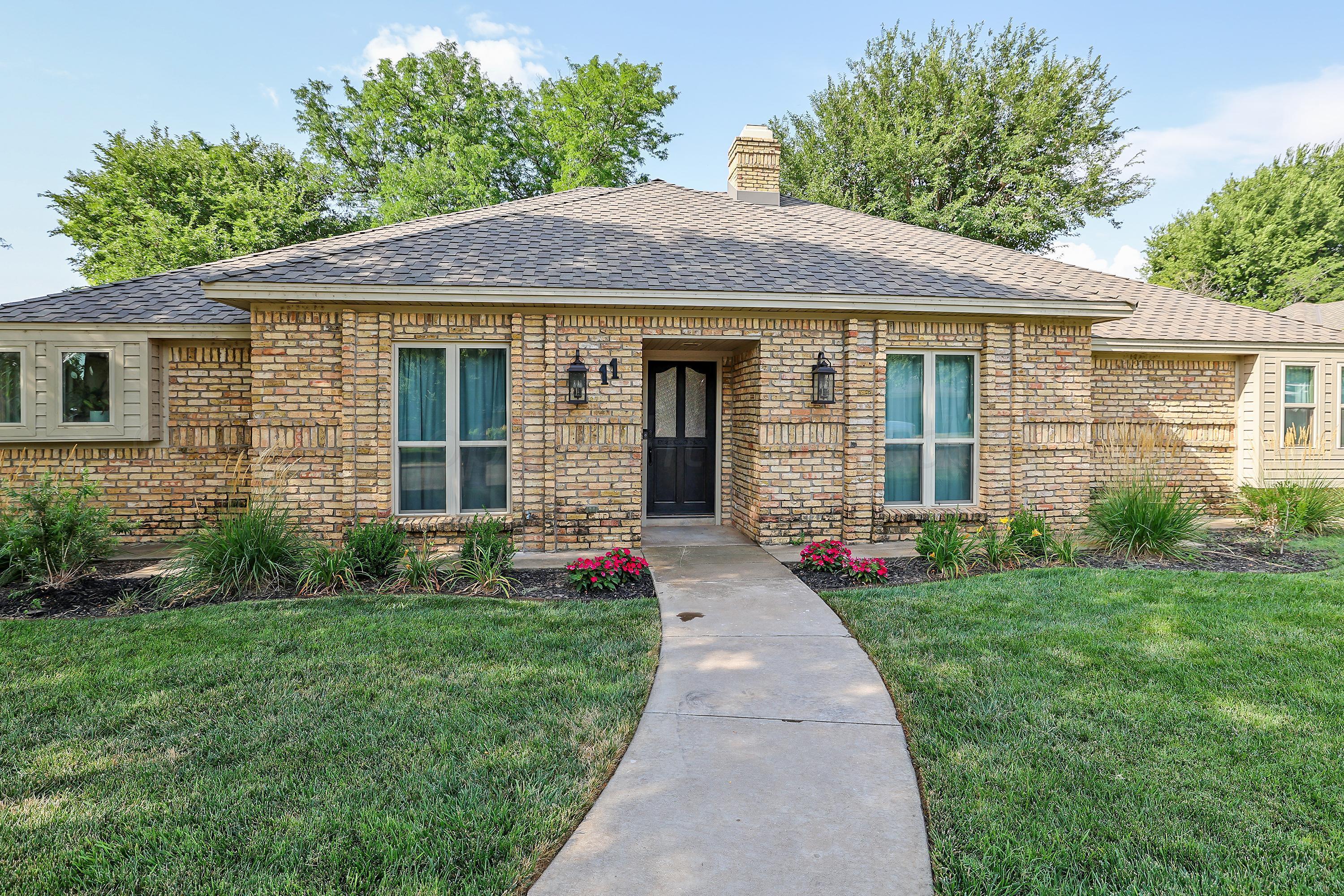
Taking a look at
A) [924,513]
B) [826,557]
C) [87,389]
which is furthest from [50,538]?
[924,513]

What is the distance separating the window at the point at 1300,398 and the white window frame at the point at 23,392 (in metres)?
16.4

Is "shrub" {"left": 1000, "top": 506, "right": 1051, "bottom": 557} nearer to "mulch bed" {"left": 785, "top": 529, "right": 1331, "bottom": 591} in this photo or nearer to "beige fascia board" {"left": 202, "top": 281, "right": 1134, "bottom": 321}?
"mulch bed" {"left": 785, "top": 529, "right": 1331, "bottom": 591}

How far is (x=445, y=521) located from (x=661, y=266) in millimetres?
3813

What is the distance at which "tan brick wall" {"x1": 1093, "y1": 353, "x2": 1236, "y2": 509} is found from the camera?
29.7 ft

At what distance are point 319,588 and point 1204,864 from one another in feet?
19.7

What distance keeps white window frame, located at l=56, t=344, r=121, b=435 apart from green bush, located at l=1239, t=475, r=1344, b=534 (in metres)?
13.8

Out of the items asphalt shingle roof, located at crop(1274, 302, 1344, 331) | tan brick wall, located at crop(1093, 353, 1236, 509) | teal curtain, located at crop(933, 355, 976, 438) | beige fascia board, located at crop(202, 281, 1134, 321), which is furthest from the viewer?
asphalt shingle roof, located at crop(1274, 302, 1344, 331)

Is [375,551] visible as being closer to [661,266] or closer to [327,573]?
[327,573]

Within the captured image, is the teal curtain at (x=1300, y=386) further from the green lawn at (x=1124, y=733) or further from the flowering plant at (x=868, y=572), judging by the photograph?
the flowering plant at (x=868, y=572)

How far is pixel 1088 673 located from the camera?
3.74 meters

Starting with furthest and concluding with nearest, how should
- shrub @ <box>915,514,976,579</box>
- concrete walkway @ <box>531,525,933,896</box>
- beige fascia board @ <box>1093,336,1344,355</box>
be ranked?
beige fascia board @ <box>1093,336,1344,355</box> → shrub @ <box>915,514,976,579</box> → concrete walkway @ <box>531,525,933,896</box>

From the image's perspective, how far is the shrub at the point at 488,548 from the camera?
231 inches

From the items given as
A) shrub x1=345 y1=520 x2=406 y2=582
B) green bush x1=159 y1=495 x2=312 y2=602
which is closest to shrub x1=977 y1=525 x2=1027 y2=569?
shrub x1=345 y1=520 x2=406 y2=582

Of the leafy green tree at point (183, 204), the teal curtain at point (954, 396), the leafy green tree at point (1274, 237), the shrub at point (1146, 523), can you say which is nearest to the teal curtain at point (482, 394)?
the teal curtain at point (954, 396)
